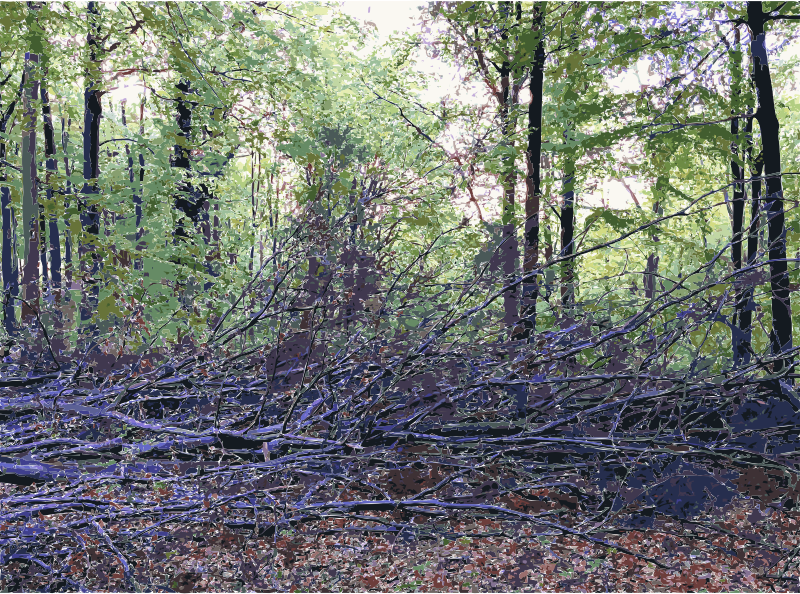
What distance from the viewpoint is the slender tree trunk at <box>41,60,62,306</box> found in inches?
363

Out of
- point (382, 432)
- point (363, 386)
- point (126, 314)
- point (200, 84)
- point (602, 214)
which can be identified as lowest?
point (382, 432)

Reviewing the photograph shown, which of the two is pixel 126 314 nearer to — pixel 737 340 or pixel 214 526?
pixel 214 526

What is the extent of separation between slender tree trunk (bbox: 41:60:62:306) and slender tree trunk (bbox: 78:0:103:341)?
430mm

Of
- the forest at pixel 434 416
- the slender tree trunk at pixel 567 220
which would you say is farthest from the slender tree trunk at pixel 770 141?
the slender tree trunk at pixel 567 220

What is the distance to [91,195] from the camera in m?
9.01

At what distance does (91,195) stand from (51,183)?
2.70ft

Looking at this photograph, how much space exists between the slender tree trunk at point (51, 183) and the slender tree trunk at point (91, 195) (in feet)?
1.41

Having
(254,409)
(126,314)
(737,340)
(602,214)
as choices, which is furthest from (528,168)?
(126,314)

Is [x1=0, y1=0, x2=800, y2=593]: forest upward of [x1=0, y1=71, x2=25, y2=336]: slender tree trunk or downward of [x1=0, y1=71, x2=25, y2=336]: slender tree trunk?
downward

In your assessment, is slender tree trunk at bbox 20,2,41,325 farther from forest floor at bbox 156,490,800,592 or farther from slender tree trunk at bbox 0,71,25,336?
forest floor at bbox 156,490,800,592

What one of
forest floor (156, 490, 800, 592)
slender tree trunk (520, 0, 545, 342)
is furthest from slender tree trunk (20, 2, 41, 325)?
slender tree trunk (520, 0, 545, 342)

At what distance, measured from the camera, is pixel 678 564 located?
4590 millimetres

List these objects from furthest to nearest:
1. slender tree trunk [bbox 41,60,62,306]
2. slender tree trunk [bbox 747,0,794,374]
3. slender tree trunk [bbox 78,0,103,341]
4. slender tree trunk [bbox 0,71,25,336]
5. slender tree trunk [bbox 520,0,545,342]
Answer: slender tree trunk [bbox 0,71,25,336] < slender tree trunk [bbox 41,60,62,306] < slender tree trunk [bbox 78,0,103,341] < slender tree trunk [bbox 520,0,545,342] < slender tree trunk [bbox 747,0,794,374]

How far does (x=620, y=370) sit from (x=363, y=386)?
7.73 ft
